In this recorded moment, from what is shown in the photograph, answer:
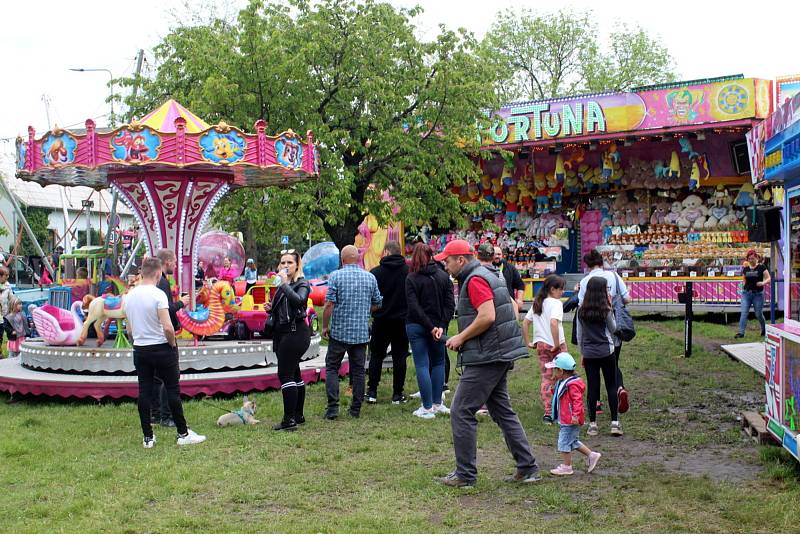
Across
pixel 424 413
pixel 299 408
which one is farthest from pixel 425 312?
pixel 299 408

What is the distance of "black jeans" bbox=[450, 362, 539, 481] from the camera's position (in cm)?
599

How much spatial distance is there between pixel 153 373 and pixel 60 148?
5552mm

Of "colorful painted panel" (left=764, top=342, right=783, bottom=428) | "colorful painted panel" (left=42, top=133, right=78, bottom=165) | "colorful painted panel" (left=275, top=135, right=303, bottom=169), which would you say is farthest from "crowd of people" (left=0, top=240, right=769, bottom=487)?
"colorful painted panel" (left=42, top=133, right=78, bottom=165)

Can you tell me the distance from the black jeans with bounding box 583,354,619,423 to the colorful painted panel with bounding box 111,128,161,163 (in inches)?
259

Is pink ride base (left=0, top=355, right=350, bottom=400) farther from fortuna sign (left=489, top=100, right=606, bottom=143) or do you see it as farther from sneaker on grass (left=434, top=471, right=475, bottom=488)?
fortuna sign (left=489, top=100, right=606, bottom=143)

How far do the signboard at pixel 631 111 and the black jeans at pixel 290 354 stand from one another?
44.3 feet

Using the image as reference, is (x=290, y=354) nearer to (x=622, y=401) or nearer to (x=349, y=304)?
(x=349, y=304)

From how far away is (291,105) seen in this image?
17891mm

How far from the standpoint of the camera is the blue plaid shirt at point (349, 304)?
858cm

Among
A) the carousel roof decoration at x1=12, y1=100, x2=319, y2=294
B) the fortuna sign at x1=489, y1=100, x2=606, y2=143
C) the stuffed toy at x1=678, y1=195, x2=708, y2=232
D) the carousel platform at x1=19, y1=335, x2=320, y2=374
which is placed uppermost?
Result: the fortuna sign at x1=489, y1=100, x2=606, y2=143

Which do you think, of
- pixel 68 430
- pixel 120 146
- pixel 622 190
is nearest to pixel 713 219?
pixel 622 190

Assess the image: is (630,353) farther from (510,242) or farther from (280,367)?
(510,242)

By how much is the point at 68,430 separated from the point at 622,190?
18.0 m

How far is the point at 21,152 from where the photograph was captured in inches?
497
